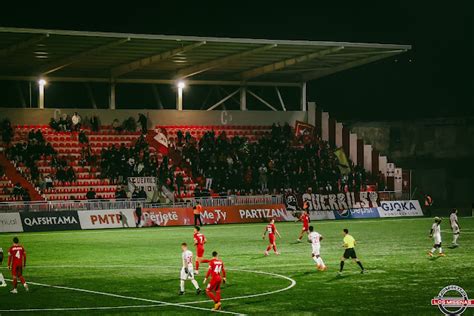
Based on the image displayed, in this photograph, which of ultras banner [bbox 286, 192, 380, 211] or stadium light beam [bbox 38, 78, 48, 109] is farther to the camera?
stadium light beam [bbox 38, 78, 48, 109]

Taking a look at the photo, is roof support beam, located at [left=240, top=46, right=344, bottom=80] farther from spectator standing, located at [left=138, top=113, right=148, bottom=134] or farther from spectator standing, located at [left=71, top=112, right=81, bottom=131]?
spectator standing, located at [left=71, top=112, right=81, bottom=131]

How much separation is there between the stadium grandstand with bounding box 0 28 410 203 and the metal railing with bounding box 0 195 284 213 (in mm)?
1343

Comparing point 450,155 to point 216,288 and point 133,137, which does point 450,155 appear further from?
point 216,288

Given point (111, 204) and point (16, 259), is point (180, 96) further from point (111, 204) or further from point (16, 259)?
point (16, 259)


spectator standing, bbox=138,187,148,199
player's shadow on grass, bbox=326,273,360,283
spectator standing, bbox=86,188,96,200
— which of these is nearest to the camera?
player's shadow on grass, bbox=326,273,360,283

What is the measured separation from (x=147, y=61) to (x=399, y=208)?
19843 millimetres

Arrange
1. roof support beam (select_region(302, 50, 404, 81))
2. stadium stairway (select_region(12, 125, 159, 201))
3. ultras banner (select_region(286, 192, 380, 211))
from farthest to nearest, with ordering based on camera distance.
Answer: roof support beam (select_region(302, 50, 404, 81)), ultras banner (select_region(286, 192, 380, 211)), stadium stairway (select_region(12, 125, 159, 201))

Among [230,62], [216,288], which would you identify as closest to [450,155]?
[230,62]

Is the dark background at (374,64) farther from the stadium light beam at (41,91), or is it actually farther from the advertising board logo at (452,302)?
the advertising board logo at (452,302)

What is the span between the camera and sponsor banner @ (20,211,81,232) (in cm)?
5053

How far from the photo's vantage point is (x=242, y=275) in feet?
99.2

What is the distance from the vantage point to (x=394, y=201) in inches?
2456

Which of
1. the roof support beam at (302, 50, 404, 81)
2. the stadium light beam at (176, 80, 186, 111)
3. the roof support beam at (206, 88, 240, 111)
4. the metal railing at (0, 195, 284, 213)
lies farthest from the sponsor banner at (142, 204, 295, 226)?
the roof support beam at (302, 50, 404, 81)

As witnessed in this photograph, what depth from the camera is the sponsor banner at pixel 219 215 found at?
5491 centimetres
